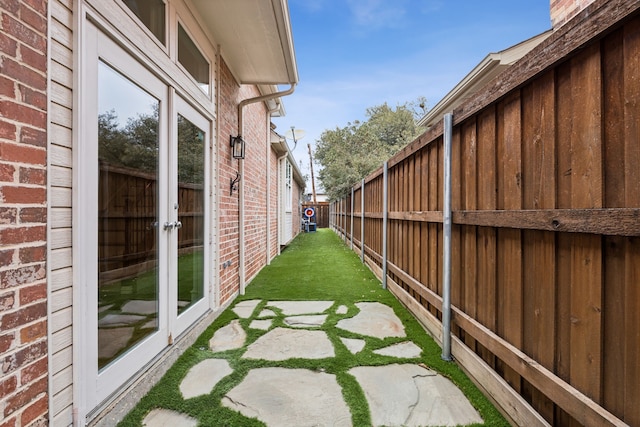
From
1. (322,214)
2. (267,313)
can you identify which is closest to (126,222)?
(267,313)

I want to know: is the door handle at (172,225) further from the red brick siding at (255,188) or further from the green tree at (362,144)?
the green tree at (362,144)

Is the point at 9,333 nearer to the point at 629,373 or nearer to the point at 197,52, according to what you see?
the point at 629,373

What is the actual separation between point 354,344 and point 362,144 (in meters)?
15.3

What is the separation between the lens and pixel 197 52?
2.94 metres

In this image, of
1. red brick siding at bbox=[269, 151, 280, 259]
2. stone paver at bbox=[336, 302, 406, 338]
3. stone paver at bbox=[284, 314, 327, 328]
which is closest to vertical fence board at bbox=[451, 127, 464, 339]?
stone paver at bbox=[336, 302, 406, 338]

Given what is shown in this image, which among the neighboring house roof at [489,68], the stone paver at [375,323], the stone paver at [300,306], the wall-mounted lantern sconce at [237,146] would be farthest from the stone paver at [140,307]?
the neighboring house roof at [489,68]

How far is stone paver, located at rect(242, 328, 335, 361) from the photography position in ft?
7.75

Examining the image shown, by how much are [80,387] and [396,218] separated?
3298 mm

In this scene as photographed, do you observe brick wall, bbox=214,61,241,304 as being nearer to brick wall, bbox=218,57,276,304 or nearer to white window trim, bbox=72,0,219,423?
brick wall, bbox=218,57,276,304

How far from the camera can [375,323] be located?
3.03 m

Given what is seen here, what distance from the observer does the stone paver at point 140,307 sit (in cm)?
198

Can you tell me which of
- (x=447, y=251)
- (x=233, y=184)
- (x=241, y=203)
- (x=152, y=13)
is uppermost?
(x=152, y=13)

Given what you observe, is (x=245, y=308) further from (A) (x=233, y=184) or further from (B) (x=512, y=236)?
(B) (x=512, y=236)

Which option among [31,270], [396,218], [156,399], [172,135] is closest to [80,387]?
[156,399]
